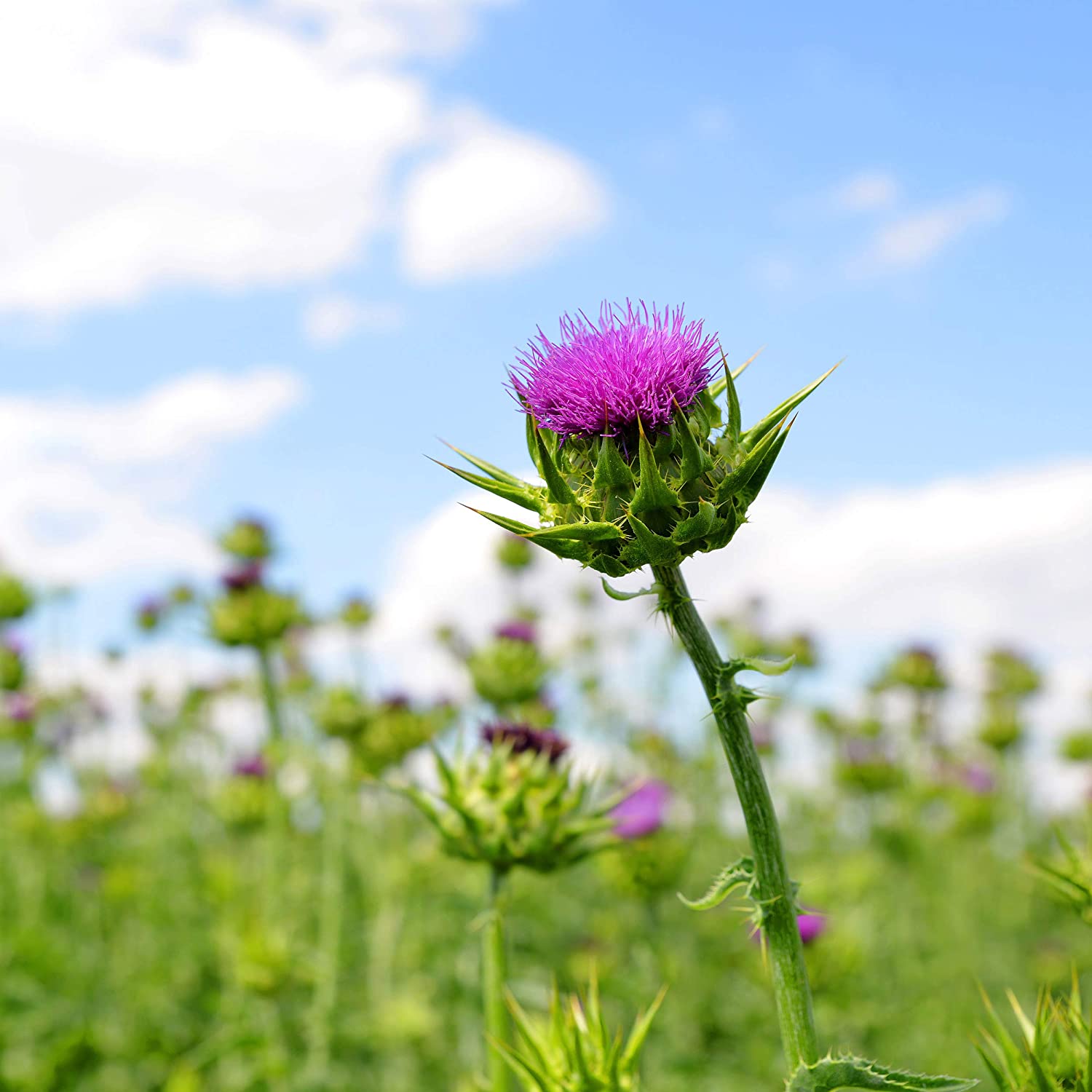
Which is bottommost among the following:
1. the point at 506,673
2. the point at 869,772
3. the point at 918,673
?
the point at 869,772

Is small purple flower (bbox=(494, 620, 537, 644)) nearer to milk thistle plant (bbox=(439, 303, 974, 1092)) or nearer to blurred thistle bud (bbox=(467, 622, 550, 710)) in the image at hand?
blurred thistle bud (bbox=(467, 622, 550, 710))

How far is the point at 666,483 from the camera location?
2.18 meters

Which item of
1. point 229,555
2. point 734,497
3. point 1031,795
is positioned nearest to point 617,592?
point 734,497

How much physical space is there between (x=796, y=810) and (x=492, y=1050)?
860 cm

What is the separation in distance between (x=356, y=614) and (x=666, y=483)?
7137 millimetres

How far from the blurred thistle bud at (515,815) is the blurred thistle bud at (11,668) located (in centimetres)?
671

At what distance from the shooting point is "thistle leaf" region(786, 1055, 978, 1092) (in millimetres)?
1817

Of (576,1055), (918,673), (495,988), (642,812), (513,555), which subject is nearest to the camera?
(576,1055)

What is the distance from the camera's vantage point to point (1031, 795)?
37.8ft

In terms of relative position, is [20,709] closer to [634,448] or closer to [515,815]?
[515,815]

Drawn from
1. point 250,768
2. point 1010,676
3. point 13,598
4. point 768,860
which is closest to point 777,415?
point 768,860

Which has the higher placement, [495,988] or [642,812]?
[642,812]

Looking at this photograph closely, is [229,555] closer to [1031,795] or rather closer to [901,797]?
[901,797]

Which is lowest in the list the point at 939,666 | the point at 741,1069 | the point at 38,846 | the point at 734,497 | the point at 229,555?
the point at 741,1069
